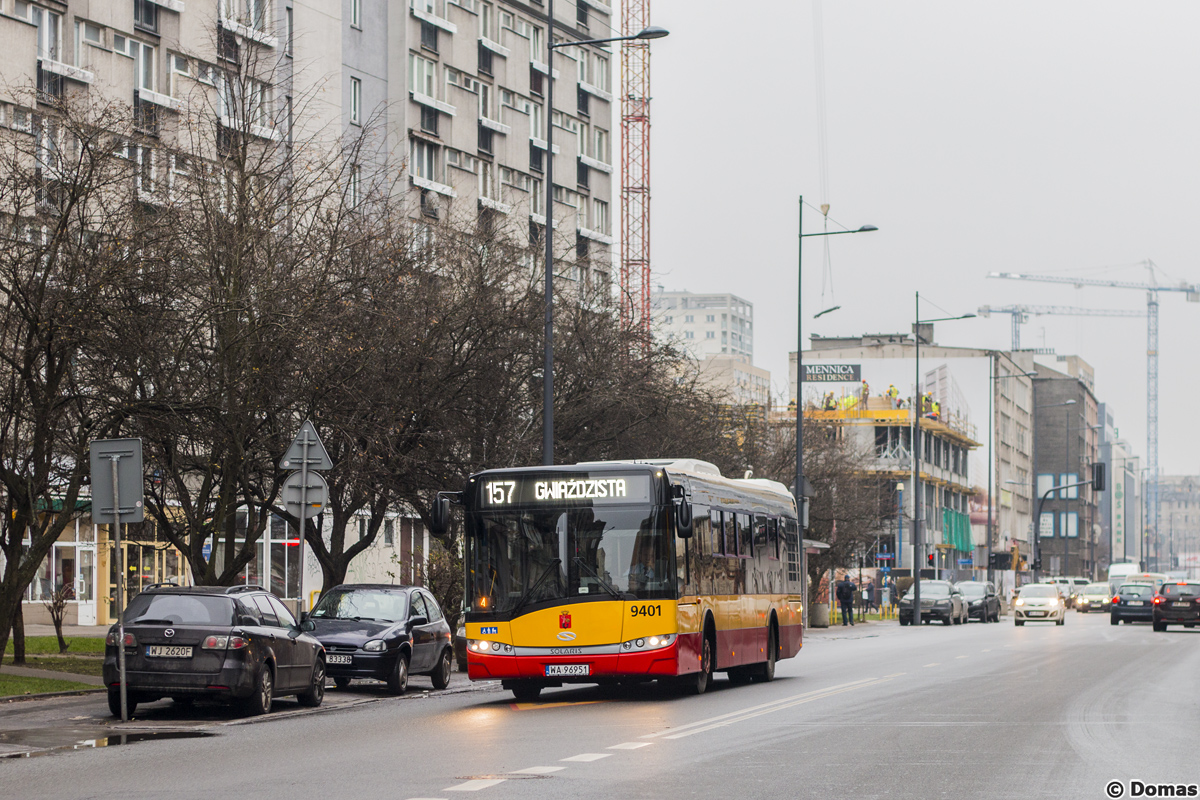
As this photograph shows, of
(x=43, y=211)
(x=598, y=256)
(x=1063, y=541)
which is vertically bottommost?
(x=1063, y=541)

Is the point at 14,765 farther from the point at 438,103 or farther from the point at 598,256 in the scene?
the point at 598,256

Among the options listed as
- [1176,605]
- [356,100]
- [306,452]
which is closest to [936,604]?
[1176,605]

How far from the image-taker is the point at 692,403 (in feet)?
139

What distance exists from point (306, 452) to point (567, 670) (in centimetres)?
526

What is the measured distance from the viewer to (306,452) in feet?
80.4

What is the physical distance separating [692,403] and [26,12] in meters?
21.7

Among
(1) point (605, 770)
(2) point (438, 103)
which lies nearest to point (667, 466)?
→ (1) point (605, 770)

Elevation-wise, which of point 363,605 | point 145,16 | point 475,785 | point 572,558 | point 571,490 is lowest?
point 475,785

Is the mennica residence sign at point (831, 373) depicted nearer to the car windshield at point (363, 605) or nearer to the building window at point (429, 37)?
the building window at point (429, 37)

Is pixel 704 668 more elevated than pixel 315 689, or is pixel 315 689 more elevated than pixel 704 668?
pixel 704 668

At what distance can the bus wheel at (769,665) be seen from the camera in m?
27.1

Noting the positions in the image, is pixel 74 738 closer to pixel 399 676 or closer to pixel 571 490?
pixel 571 490

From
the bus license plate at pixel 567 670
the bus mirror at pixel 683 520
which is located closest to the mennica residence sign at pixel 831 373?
the bus mirror at pixel 683 520

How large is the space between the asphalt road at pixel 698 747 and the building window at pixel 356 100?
41.1m
